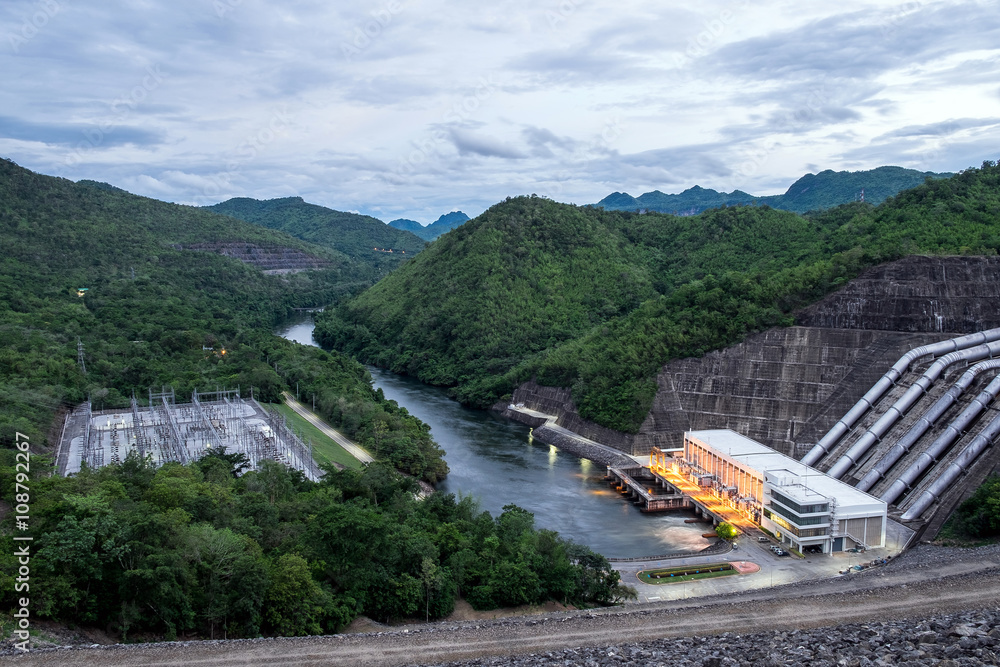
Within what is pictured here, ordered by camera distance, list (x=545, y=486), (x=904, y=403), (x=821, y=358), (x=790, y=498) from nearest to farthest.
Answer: (x=790, y=498) < (x=904, y=403) < (x=545, y=486) < (x=821, y=358)

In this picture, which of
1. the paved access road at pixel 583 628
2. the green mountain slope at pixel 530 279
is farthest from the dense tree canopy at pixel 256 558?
the green mountain slope at pixel 530 279

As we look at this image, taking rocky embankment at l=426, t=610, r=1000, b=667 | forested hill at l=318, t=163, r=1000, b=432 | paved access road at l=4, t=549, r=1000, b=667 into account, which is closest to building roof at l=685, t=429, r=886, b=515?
paved access road at l=4, t=549, r=1000, b=667

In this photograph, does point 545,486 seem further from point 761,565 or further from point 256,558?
point 256,558

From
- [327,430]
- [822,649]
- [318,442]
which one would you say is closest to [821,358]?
[318,442]

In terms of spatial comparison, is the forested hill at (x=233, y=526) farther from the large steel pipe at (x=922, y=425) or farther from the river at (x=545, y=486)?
the large steel pipe at (x=922, y=425)

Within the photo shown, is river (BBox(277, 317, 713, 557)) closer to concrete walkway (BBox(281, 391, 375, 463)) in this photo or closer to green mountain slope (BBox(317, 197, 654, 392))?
concrete walkway (BBox(281, 391, 375, 463))

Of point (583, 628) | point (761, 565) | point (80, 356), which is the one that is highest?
point (80, 356)
